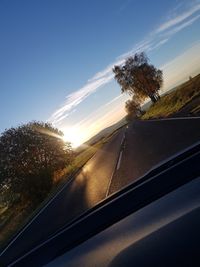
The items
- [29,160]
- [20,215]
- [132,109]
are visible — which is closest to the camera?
[20,215]

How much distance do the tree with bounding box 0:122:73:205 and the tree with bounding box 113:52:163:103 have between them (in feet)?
185

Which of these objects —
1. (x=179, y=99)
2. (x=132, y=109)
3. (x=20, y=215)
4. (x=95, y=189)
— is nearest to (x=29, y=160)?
(x=20, y=215)

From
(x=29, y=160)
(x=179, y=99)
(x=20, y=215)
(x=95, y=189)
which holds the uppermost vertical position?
(x=29, y=160)

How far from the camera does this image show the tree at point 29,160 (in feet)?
91.0

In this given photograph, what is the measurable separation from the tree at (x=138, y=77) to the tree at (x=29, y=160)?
56.4m

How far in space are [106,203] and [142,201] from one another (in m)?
0.25

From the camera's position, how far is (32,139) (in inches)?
1219

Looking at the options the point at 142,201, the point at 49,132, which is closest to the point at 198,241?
the point at 142,201

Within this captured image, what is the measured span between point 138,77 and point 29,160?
204ft

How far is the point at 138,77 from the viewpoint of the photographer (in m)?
88.6

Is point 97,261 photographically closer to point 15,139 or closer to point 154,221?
point 154,221

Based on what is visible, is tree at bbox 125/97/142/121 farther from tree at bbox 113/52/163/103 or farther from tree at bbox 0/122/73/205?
tree at bbox 0/122/73/205

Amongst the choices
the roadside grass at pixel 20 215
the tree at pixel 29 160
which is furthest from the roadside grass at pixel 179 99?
the roadside grass at pixel 20 215

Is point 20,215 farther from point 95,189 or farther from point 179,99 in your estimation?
point 179,99
